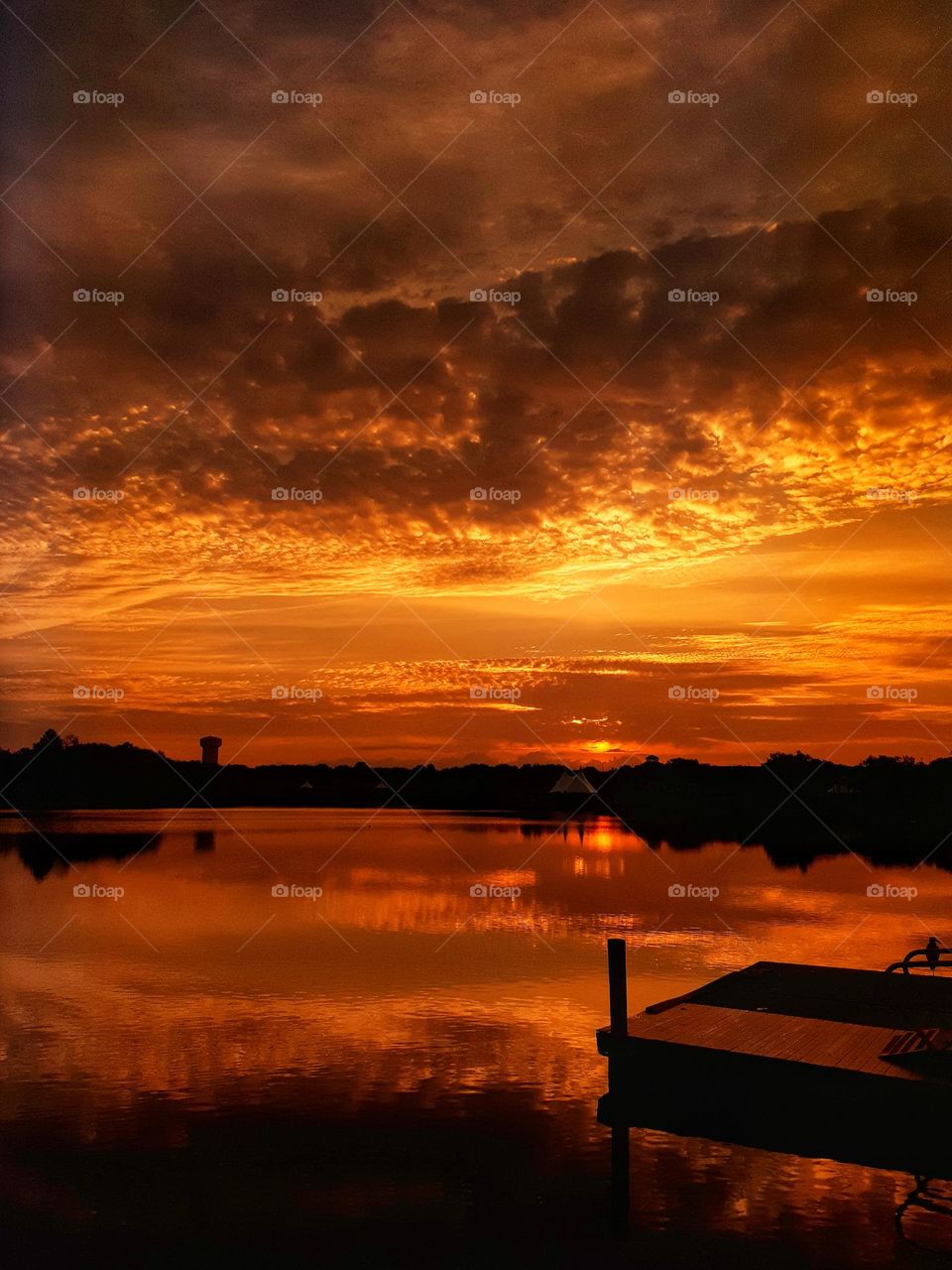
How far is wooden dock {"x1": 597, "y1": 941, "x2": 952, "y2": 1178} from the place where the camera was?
29.5 feet

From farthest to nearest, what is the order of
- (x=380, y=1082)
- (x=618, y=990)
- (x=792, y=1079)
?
(x=380, y=1082) → (x=618, y=990) → (x=792, y=1079)

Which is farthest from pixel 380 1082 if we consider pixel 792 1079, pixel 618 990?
pixel 792 1079

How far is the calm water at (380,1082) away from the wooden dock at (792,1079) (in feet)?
1.07

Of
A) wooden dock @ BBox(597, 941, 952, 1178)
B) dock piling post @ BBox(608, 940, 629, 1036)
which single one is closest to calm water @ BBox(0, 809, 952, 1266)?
wooden dock @ BBox(597, 941, 952, 1178)

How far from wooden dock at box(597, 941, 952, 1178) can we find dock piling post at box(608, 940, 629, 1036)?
18 mm

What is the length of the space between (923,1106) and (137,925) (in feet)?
55.0

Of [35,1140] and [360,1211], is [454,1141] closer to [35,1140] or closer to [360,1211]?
[360,1211]

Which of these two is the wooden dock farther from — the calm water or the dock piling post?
the calm water

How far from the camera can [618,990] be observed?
1072cm

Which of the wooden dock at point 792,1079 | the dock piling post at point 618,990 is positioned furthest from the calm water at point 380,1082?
the dock piling post at point 618,990

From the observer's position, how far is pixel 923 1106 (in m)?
8.91

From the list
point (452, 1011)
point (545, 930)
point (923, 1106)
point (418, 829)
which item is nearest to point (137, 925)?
point (545, 930)

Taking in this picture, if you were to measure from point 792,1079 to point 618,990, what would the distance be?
1.80 meters

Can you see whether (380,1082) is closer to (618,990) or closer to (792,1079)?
(618,990)
